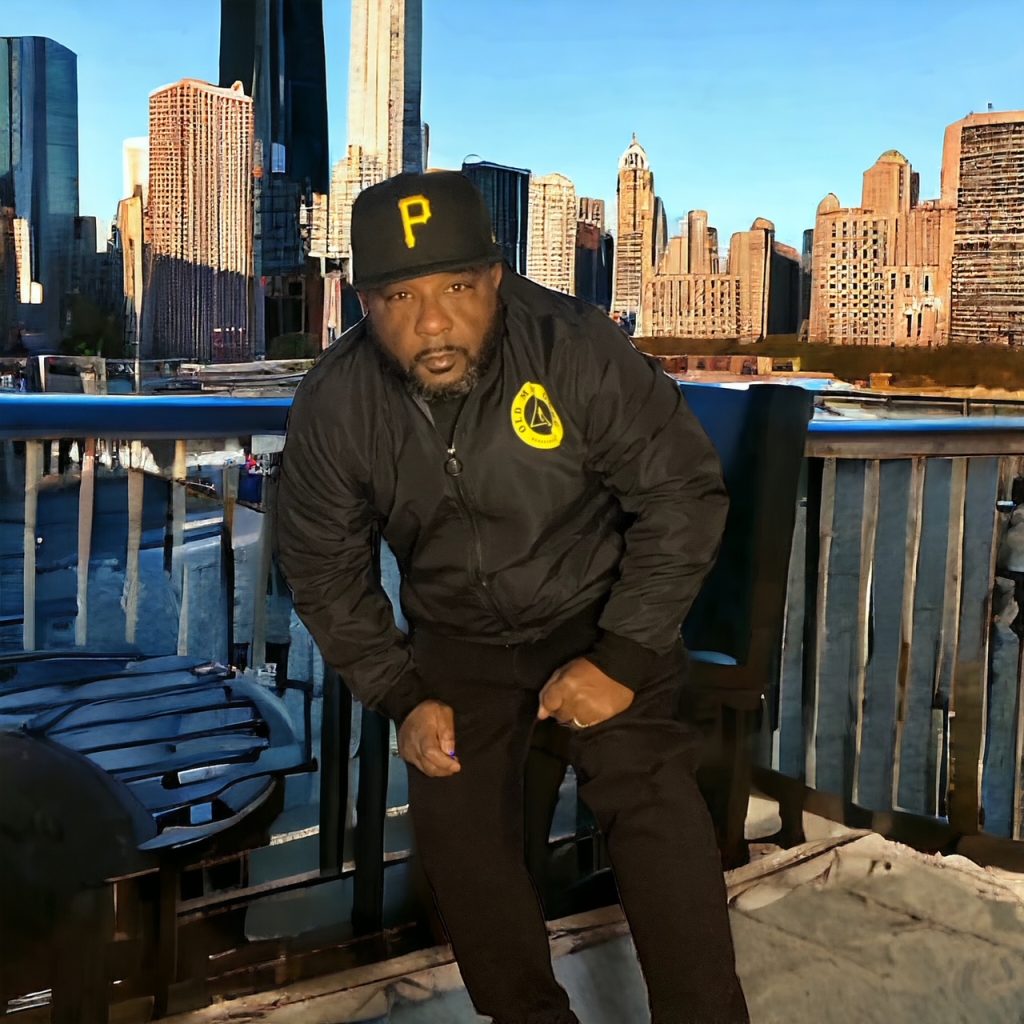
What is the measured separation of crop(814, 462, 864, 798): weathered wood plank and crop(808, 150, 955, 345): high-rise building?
77.0 inches

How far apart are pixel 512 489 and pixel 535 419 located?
0.09m

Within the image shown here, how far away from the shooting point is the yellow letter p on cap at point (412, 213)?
114cm

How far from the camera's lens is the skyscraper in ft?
10.7

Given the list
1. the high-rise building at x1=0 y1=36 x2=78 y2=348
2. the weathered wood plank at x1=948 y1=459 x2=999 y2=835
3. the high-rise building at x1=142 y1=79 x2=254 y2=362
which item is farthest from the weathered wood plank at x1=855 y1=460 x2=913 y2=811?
the high-rise building at x1=0 y1=36 x2=78 y2=348

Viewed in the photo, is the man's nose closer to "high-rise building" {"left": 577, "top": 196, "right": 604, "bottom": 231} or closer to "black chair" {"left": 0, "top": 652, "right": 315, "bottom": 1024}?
"black chair" {"left": 0, "top": 652, "right": 315, "bottom": 1024}

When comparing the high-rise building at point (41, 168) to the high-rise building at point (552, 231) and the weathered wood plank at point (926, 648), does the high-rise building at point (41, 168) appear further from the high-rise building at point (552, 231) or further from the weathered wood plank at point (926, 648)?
the weathered wood plank at point (926, 648)

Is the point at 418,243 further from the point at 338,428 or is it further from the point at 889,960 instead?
the point at 889,960

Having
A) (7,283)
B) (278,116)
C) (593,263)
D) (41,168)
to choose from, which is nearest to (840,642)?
(593,263)

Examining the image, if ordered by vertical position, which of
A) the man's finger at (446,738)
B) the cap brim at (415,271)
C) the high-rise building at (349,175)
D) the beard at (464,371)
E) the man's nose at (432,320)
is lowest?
the man's finger at (446,738)

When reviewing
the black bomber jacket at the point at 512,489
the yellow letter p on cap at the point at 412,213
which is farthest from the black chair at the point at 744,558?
the yellow letter p on cap at the point at 412,213

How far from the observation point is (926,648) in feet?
6.58

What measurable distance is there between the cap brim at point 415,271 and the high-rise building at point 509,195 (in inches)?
66.6

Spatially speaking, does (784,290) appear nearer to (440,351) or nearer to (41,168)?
(41,168)

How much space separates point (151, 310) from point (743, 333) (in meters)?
2.29
